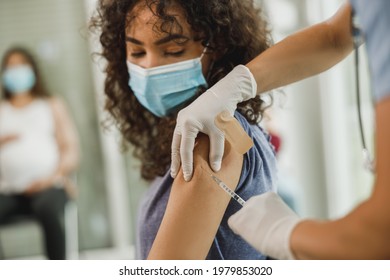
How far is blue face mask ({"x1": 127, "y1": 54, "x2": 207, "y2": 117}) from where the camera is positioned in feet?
3.72

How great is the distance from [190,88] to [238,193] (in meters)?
0.29

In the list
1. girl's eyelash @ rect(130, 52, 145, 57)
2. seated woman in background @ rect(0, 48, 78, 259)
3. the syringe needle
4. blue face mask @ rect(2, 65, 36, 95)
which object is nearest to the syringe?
the syringe needle

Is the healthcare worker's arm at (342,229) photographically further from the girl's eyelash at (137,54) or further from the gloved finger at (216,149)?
the girl's eyelash at (137,54)

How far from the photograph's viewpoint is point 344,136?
2980 mm

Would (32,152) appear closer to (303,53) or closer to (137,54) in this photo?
(137,54)

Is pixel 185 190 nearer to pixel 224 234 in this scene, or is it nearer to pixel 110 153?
pixel 224 234

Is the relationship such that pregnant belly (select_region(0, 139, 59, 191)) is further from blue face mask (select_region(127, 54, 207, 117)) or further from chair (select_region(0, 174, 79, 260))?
blue face mask (select_region(127, 54, 207, 117))

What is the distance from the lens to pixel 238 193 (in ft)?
3.43

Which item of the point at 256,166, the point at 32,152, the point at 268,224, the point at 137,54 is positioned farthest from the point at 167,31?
the point at 32,152

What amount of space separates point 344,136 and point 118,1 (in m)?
2.17

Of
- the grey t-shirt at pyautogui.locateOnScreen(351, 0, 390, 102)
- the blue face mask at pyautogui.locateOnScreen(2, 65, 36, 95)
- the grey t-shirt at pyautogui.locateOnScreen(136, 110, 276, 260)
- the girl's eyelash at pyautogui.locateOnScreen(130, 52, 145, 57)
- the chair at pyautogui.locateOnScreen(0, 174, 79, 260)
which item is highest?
the grey t-shirt at pyautogui.locateOnScreen(351, 0, 390, 102)

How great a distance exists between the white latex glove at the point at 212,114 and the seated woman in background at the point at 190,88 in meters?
0.01

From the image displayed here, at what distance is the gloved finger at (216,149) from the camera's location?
3.33ft
